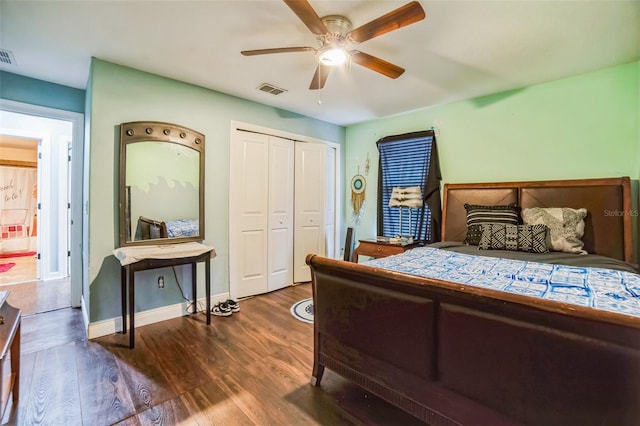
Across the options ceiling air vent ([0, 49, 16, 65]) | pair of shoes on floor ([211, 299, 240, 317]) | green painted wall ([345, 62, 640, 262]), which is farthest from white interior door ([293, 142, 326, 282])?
ceiling air vent ([0, 49, 16, 65])

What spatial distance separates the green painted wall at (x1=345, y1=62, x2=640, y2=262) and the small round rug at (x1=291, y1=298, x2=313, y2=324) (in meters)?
2.35

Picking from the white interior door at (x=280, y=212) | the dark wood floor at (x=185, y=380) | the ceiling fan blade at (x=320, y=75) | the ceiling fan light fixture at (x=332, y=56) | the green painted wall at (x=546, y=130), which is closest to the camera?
the dark wood floor at (x=185, y=380)

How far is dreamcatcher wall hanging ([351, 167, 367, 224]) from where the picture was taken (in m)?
4.69

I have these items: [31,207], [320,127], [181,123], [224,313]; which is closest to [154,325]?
[224,313]

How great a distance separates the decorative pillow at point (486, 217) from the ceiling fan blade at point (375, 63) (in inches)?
68.6

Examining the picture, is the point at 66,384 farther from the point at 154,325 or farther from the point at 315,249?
the point at 315,249

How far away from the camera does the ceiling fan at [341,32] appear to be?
157 centimetres

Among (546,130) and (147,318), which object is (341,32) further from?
(147,318)

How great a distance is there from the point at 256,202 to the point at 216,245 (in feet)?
2.43

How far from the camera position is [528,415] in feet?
3.70

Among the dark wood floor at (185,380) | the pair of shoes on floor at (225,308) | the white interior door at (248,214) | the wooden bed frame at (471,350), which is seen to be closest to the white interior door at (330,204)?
the white interior door at (248,214)

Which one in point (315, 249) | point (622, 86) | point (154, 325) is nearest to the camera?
point (622, 86)

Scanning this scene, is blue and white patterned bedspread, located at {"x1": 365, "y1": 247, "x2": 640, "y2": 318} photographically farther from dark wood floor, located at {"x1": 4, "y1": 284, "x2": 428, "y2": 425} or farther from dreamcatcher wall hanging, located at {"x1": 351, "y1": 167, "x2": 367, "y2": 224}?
dreamcatcher wall hanging, located at {"x1": 351, "y1": 167, "x2": 367, "y2": 224}

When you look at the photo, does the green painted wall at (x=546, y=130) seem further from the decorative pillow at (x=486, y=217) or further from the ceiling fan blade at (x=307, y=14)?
the ceiling fan blade at (x=307, y=14)
